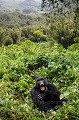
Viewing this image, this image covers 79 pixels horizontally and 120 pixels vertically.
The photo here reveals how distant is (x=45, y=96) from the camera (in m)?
8.37

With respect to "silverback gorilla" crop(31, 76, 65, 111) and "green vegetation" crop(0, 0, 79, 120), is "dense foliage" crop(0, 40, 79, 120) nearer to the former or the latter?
"green vegetation" crop(0, 0, 79, 120)

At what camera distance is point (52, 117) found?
7199 mm

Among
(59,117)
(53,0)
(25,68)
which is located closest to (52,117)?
(59,117)

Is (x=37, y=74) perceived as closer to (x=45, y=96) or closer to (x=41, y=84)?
(x=45, y=96)

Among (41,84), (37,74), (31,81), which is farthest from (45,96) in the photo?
(37,74)

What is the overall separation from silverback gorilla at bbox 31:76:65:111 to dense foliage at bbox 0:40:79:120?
25cm

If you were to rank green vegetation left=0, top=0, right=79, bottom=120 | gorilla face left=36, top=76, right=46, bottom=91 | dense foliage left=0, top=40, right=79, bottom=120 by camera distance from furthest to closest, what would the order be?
gorilla face left=36, top=76, right=46, bottom=91 → green vegetation left=0, top=0, right=79, bottom=120 → dense foliage left=0, top=40, right=79, bottom=120

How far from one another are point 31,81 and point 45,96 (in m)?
3.62

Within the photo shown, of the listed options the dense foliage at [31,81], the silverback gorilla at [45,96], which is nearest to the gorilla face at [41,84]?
the silverback gorilla at [45,96]

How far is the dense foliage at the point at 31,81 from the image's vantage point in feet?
24.6

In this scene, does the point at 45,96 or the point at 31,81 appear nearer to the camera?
the point at 45,96

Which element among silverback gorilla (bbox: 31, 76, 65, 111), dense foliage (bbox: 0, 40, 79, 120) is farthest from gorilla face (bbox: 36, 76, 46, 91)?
dense foliage (bbox: 0, 40, 79, 120)

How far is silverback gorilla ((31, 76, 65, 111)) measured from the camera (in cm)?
827

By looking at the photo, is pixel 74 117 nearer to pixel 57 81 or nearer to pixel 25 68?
pixel 57 81
